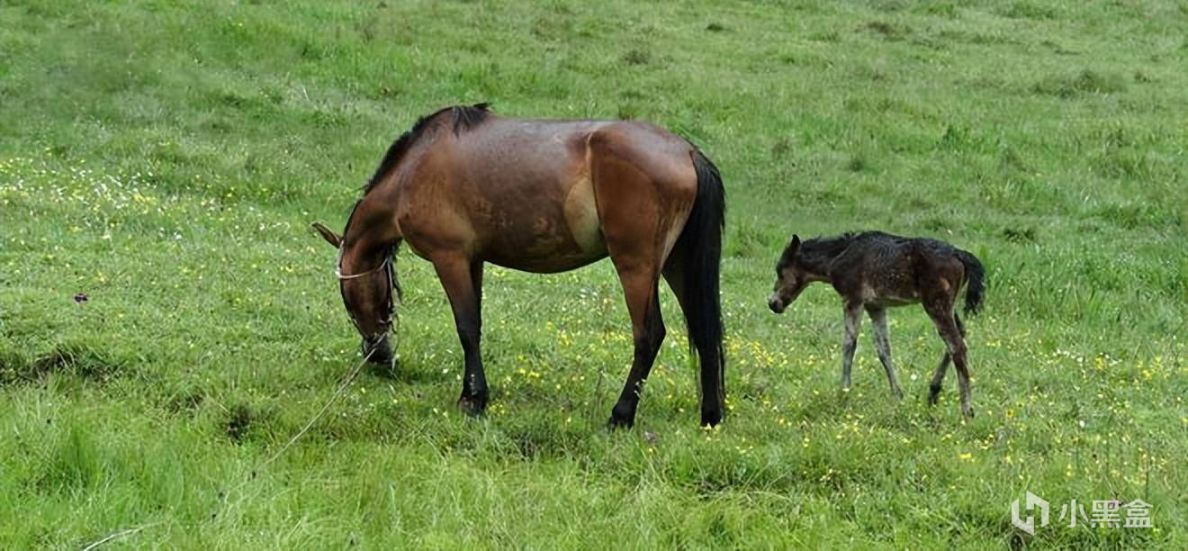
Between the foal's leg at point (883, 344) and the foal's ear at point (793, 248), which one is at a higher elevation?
the foal's ear at point (793, 248)

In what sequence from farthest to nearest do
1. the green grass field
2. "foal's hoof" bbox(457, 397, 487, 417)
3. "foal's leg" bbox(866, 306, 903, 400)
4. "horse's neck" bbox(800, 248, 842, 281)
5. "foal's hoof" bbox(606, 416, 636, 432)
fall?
"horse's neck" bbox(800, 248, 842, 281) < "foal's leg" bbox(866, 306, 903, 400) < "foal's hoof" bbox(457, 397, 487, 417) < "foal's hoof" bbox(606, 416, 636, 432) < the green grass field

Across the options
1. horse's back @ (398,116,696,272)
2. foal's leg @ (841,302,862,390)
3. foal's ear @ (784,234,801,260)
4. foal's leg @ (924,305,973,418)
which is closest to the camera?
horse's back @ (398,116,696,272)

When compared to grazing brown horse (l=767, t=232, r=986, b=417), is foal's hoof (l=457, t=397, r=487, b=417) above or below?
below

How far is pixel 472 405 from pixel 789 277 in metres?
2.99

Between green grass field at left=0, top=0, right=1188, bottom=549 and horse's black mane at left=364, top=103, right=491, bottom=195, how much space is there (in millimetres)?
1426

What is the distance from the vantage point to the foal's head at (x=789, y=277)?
8.59 metres

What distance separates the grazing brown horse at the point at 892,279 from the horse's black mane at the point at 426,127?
8.78 ft

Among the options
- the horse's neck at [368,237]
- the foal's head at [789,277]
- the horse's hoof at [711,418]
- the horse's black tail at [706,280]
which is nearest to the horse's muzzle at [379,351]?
the horse's neck at [368,237]

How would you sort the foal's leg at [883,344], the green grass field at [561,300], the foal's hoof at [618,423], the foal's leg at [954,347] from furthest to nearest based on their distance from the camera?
Result: the foal's leg at [883,344] < the foal's leg at [954,347] < the foal's hoof at [618,423] < the green grass field at [561,300]

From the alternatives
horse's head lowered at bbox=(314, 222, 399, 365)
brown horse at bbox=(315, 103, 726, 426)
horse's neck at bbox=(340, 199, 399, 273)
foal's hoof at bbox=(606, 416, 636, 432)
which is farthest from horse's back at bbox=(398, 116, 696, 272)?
foal's hoof at bbox=(606, 416, 636, 432)

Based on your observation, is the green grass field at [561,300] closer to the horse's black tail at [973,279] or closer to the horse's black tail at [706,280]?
the horse's black tail at [706,280]

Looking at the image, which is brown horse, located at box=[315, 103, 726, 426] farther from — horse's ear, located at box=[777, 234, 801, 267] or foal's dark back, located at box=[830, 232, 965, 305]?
horse's ear, located at box=[777, 234, 801, 267]

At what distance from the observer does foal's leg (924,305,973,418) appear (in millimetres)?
7242

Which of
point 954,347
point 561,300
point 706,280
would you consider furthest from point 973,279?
point 561,300
